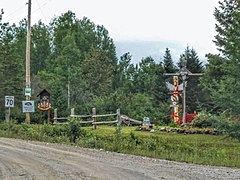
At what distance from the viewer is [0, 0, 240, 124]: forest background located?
38.2 m

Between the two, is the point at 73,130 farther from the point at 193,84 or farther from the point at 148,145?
the point at 193,84

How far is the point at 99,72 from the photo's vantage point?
70750mm

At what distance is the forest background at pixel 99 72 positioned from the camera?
38231 millimetres

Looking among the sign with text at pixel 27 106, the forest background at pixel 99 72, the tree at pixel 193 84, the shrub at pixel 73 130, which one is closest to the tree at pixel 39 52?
the forest background at pixel 99 72

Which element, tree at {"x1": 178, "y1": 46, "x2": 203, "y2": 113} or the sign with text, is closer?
the sign with text

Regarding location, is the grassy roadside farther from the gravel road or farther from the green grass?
the gravel road

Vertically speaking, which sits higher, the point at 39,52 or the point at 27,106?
the point at 39,52

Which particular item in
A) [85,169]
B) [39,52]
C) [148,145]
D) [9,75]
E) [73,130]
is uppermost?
[39,52]

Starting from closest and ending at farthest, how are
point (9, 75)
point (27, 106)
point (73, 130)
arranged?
point (73, 130), point (27, 106), point (9, 75)

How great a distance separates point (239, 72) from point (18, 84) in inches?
1157

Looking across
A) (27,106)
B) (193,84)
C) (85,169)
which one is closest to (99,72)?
(193,84)

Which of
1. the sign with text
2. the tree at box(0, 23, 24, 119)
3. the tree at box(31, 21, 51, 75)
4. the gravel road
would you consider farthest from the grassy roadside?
the tree at box(31, 21, 51, 75)

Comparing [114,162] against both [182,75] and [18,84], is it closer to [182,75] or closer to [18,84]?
[182,75]

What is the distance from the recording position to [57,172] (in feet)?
35.3
